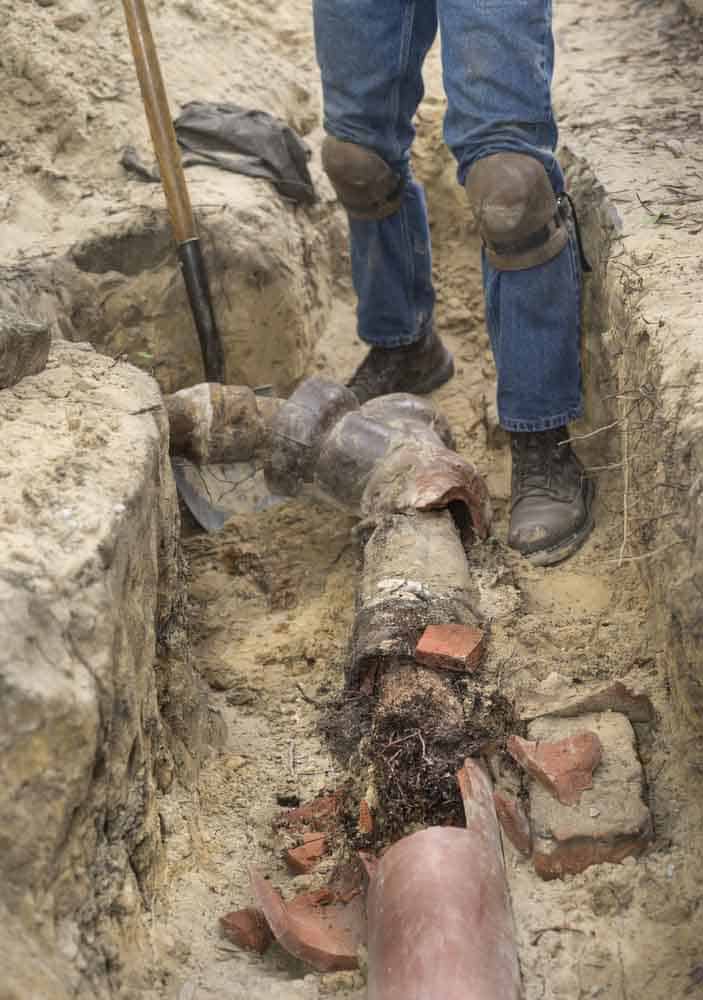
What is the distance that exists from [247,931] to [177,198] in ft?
7.68

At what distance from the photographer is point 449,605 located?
8.38ft

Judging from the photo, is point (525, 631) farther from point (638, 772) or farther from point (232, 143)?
point (232, 143)

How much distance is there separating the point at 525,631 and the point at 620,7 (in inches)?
130

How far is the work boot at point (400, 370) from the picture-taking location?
3.81m

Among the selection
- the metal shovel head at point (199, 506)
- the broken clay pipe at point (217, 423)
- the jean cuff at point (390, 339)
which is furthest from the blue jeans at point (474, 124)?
the metal shovel head at point (199, 506)

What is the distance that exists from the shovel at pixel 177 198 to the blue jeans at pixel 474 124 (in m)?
0.52

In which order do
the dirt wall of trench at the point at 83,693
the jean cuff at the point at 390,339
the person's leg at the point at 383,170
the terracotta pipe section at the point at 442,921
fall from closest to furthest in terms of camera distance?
the dirt wall of trench at the point at 83,693 < the terracotta pipe section at the point at 442,921 < the person's leg at the point at 383,170 < the jean cuff at the point at 390,339

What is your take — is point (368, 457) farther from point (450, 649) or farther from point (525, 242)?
point (450, 649)

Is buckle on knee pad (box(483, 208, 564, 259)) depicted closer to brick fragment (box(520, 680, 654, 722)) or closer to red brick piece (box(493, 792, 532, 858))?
brick fragment (box(520, 680, 654, 722))

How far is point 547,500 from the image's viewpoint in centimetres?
321

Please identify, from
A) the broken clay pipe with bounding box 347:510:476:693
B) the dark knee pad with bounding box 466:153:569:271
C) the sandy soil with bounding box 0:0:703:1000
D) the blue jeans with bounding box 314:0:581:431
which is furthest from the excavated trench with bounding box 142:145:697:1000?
the dark knee pad with bounding box 466:153:569:271

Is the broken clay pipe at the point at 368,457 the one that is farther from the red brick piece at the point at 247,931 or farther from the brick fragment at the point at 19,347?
the red brick piece at the point at 247,931

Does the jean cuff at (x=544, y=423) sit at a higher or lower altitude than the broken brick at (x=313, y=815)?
higher

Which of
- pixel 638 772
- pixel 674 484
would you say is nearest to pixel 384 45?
pixel 674 484
